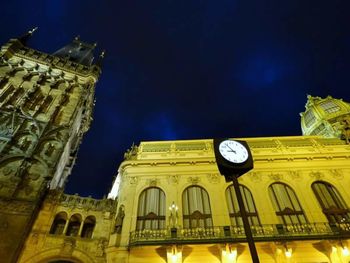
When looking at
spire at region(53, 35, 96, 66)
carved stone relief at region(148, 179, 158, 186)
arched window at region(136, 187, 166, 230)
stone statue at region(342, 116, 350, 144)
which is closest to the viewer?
arched window at region(136, 187, 166, 230)

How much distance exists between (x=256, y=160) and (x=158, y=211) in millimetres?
9118

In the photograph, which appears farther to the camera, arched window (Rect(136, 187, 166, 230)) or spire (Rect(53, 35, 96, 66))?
spire (Rect(53, 35, 96, 66))

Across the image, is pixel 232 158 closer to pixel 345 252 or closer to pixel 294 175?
pixel 345 252

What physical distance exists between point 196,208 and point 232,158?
11.0 m

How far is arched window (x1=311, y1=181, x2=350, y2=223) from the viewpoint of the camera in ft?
49.5

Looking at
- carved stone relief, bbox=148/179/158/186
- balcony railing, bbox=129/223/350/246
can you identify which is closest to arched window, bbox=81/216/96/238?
balcony railing, bbox=129/223/350/246

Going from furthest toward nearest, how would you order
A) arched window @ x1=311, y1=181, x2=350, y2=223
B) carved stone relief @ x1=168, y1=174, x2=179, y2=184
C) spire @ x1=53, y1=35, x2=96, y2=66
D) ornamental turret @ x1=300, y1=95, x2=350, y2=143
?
spire @ x1=53, y1=35, x2=96, y2=66 < ornamental turret @ x1=300, y1=95, x2=350, y2=143 < carved stone relief @ x1=168, y1=174, x2=179, y2=184 < arched window @ x1=311, y1=181, x2=350, y2=223

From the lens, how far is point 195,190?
55.6ft

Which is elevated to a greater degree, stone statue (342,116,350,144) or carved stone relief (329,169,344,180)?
stone statue (342,116,350,144)

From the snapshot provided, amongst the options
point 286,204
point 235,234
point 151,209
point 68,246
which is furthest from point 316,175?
point 68,246

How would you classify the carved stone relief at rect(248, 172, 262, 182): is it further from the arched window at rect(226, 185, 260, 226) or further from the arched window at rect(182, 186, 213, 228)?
the arched window at rect(182, 186, 213, 228)

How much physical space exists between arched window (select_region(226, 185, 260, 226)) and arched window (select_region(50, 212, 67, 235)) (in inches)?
466

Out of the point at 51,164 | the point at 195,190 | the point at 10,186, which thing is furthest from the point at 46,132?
the point at 195,190

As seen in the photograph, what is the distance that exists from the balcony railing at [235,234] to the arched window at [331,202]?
1093 mm
